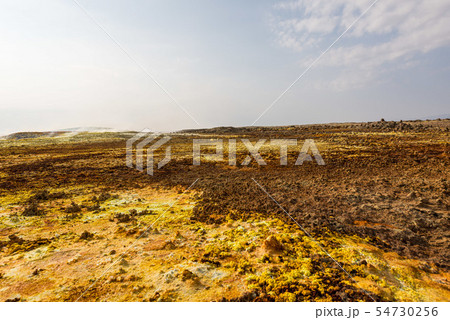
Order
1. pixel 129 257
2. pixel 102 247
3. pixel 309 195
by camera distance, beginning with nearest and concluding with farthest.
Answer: pixel 129 257 → pixel 102 247 → pixel 309 195

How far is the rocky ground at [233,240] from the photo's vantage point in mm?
3578

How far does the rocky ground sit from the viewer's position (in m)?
3.58

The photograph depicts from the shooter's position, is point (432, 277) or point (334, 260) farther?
point (334, 260)

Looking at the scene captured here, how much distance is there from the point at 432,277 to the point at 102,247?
6.15m

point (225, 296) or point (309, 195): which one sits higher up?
point (309, 195)

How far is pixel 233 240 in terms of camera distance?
16.8 feet

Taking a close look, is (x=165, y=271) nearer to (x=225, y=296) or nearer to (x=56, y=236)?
(x=225, y=296)

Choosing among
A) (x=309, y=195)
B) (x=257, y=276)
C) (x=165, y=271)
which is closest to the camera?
(x=257, y=276)

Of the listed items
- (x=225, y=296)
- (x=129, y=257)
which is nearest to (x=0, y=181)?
(x=129, y=257)

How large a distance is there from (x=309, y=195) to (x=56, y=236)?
7263 mm
